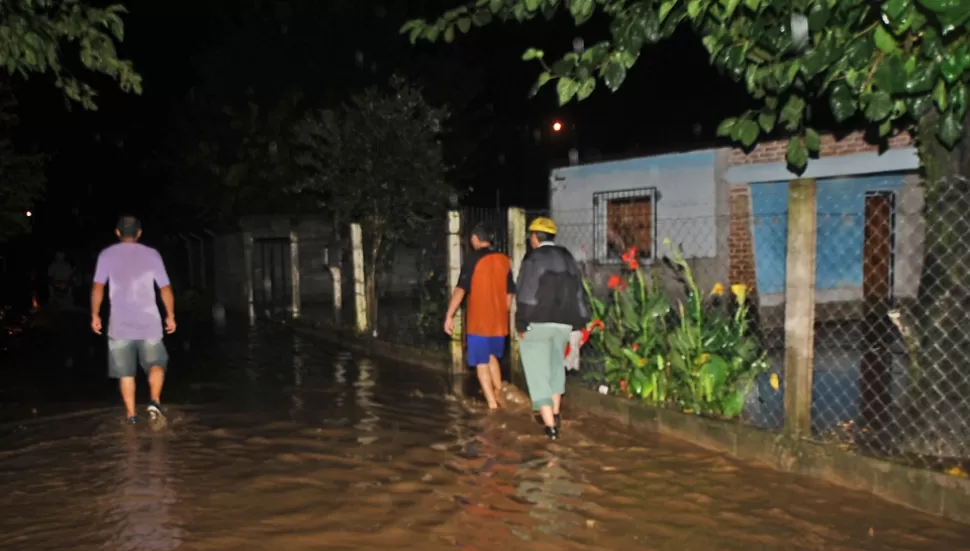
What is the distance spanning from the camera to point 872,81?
15.4 feet

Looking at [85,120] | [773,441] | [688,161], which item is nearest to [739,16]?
[773,441]

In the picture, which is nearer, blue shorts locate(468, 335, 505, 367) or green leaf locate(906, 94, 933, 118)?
green leaf locate(906, 94, 933, 118)

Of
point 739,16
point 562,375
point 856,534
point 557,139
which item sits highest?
point 557,139

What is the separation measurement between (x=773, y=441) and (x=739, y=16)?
2.80 m

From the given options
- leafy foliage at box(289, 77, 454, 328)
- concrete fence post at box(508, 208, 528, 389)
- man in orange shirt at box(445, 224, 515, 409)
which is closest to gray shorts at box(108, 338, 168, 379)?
man in orange shirt at box(445, 224, 515, 409)

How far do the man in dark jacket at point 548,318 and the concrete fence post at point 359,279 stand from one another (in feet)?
20.8

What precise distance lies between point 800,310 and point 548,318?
1.98m

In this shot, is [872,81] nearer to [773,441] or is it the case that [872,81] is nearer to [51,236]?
[773,441]

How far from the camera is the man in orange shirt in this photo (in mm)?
7953

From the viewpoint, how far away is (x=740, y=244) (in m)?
15.0

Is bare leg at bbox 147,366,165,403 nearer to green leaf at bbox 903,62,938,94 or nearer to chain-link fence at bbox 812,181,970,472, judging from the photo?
chain-link fence at bbox 812,181,970,472

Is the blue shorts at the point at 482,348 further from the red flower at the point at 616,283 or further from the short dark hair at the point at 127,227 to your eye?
the short dark hair at the point at 127,227

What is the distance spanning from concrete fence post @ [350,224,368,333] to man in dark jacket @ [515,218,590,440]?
6.34 metres

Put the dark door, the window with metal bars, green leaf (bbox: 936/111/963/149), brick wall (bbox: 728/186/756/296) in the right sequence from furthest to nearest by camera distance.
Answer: the window with metal bars, brick wall (bbox: 728/186/756/296), the dark door, green leaf (bbox: 936/111/963/149)
